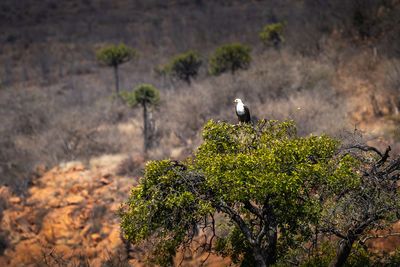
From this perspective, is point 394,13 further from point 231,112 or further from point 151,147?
point 151,147

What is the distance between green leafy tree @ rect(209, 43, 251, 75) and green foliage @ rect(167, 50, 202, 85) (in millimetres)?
3601

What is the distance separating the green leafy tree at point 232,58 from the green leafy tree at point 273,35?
6.74 meters

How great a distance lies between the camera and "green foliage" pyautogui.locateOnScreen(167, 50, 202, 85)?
1321 inches

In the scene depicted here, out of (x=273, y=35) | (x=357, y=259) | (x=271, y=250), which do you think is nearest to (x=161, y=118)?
(x=273, y=35)

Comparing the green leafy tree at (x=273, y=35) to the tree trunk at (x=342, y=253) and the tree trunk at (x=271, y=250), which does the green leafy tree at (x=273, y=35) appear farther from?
the tree trunk at (x=342, y=253)

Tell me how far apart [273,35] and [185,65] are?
10958 mm

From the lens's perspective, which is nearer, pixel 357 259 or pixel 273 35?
pixel 357 259

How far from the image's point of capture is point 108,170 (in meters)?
21.6

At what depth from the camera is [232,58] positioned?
98.9 ft

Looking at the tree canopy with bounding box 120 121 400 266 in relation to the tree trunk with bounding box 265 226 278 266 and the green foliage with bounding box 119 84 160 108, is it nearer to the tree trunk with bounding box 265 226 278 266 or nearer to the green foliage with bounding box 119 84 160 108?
the tree trunk with bounding box 265 226 278 266

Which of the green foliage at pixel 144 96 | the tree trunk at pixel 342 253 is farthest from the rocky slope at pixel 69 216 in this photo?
the tree trunk at pixel 342 253

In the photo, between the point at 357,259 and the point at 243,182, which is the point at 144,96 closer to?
the point at 243,182

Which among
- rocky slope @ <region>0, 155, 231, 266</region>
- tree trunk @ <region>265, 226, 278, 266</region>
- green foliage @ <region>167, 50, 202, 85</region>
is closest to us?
tree trunk @ <region>265, 226, 278, 266</region>

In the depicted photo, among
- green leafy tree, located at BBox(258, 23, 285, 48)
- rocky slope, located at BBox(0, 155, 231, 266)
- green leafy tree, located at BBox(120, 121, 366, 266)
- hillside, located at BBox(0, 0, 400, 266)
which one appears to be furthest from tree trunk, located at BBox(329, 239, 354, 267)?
green leafy tree, located at BBox(258, 23, 285, 48)
